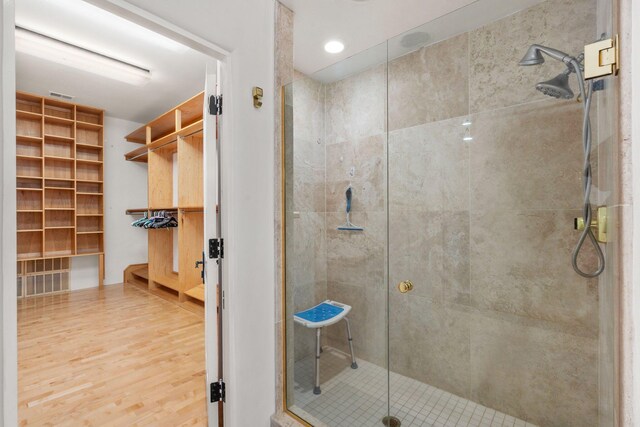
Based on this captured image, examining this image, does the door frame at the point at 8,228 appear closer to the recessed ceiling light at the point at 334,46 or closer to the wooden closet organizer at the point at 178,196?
the recessed ceiling light at the point at 334,46

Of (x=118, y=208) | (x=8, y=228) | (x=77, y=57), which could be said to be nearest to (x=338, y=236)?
(x=8, y=228)

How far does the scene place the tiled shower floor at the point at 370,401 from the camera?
162 centimetres

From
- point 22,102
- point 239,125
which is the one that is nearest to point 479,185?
point 239,125

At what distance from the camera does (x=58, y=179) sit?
4023 mm

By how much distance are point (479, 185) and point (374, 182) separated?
63 centimetres

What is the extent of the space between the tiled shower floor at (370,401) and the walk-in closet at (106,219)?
716mm

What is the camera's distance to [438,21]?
157cm

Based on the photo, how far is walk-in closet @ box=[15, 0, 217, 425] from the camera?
2.02 meters

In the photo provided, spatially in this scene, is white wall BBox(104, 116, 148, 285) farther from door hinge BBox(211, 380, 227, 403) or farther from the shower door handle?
the shower door handle

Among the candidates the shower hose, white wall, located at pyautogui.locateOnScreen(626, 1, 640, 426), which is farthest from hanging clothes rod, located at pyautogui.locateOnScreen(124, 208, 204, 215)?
white wall, located at pyautogui.locateOnScreen(626, 1, 640, 426)

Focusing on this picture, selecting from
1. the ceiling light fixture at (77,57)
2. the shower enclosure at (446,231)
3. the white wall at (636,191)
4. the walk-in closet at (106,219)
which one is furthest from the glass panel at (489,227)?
the ceiling light fixture at (77,57)

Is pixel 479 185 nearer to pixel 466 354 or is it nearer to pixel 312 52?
pixel 466 354

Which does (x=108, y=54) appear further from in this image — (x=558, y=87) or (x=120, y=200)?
(x=558, y=87)

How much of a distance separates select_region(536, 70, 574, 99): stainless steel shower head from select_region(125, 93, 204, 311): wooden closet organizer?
2962 millimetres
